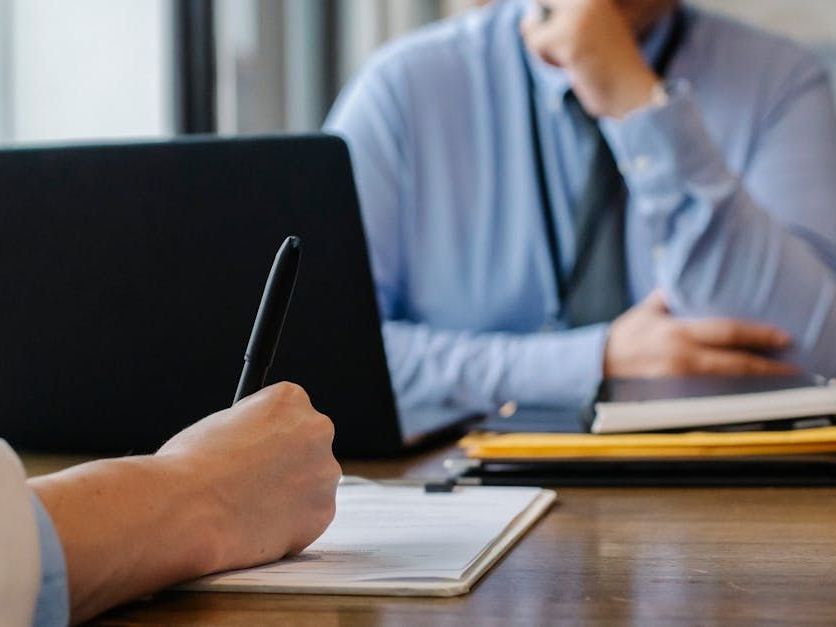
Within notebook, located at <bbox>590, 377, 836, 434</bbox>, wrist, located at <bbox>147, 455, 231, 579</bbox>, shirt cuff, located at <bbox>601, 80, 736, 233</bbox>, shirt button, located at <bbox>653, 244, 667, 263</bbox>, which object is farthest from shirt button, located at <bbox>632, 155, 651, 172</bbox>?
wrist, located at <bbox>147, 455, 231, 579</bbox>

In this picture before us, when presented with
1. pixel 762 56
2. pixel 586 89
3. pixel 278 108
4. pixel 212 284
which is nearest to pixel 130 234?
pixel 212 284

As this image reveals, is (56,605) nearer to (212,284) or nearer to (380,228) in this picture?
(212,284)

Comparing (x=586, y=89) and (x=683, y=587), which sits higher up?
(x=586, y=89)

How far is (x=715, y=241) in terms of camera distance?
4.80ft

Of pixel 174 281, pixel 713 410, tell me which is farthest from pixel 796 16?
pixel 174 281

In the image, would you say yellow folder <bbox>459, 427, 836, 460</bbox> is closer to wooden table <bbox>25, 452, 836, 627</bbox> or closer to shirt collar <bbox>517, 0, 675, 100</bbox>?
wooden table <bbox>25, 452, 836, 627</bbox>

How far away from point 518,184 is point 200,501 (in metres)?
1.25

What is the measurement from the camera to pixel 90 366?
0.90 metres

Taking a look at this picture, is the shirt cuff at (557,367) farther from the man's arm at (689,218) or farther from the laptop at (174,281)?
the laptop at (174,281)

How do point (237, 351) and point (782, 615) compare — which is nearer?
point (782, 615)

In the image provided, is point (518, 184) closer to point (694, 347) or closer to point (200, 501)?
point (694, 347)

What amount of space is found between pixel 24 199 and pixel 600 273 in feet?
2.89

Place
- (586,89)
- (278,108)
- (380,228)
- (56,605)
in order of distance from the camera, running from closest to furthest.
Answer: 1. (56,605)
2. (586,89)
3. (380,228)
4. (278,108)

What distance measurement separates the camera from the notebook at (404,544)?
0.52m
